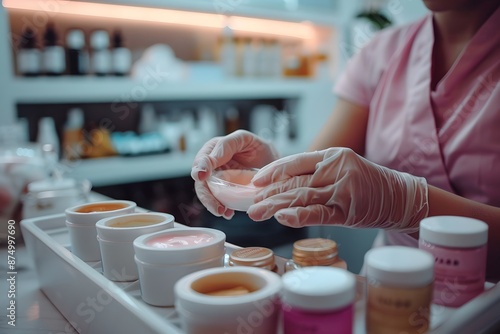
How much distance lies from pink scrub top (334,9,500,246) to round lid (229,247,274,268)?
37 centimetres

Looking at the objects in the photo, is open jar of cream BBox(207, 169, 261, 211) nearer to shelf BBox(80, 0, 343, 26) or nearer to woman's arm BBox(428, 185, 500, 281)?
woman's arm BBox(428, 185, 500, 281)

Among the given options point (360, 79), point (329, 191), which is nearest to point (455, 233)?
point (329, 191)

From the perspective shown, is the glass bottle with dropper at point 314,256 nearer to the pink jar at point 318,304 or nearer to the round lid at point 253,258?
the round lid at point 253,258

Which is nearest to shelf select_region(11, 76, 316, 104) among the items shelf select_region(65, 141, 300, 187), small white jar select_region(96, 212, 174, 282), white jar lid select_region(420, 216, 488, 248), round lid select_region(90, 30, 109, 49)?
round lid select_region(90, 30, 109, 49)

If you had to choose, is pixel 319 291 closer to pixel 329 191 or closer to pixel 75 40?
pixel 329 191

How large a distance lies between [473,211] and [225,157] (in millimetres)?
421

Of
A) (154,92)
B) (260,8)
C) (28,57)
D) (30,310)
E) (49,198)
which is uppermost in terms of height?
(260,8)

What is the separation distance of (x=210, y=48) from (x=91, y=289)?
1.80 m

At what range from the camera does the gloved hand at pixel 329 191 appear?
0.59 metres

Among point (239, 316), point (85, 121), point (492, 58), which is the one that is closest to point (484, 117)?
point (492, 58)

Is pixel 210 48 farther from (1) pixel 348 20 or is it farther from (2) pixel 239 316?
(2) pixel 239 316

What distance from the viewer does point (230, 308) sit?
0.41m

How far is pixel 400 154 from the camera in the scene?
97cm

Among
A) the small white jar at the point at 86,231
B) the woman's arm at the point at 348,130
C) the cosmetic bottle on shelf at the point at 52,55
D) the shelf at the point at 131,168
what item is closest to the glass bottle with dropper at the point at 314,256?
the small white jar at the point at 86,231
